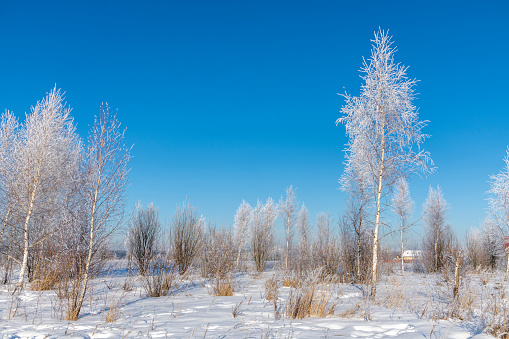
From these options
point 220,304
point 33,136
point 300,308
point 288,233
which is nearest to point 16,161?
point 33,136

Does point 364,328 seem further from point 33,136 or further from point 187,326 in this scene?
point 33,136

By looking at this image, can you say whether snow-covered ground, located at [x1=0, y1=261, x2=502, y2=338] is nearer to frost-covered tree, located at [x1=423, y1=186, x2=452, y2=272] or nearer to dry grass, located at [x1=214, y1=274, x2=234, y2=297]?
dry grass, located at [x1=214, y1=274, x2=234, y2=297]

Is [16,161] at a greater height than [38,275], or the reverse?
[16,161]

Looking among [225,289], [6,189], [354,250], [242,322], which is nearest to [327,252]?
[354,250]

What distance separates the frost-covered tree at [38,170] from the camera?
10.7 metres

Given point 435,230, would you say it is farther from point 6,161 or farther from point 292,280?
point 6,161

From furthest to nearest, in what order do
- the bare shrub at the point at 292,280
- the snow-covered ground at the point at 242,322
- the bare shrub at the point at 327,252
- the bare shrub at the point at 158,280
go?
the bare shrub at the point at 327,252 < the bare shrub at the point at 292,280 < the bare shrub at the point at 158,280 < the snow-covered ground at the point at 242,322

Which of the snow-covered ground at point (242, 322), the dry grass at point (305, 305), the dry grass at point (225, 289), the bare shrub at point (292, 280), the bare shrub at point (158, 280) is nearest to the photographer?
the snow-covered ground at point (242, 322)

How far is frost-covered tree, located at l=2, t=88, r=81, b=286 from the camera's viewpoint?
35.1ft

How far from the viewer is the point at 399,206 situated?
23422 millimetres

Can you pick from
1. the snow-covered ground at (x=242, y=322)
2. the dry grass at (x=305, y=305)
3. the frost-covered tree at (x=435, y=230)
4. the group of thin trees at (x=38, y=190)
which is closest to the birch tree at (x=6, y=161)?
the group of thin trees at (x=38, y=190)

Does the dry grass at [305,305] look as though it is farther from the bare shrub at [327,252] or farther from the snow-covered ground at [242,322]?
the bare shrub at [327,252]

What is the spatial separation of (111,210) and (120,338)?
3029 millimetres

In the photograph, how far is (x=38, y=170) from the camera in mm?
10789
